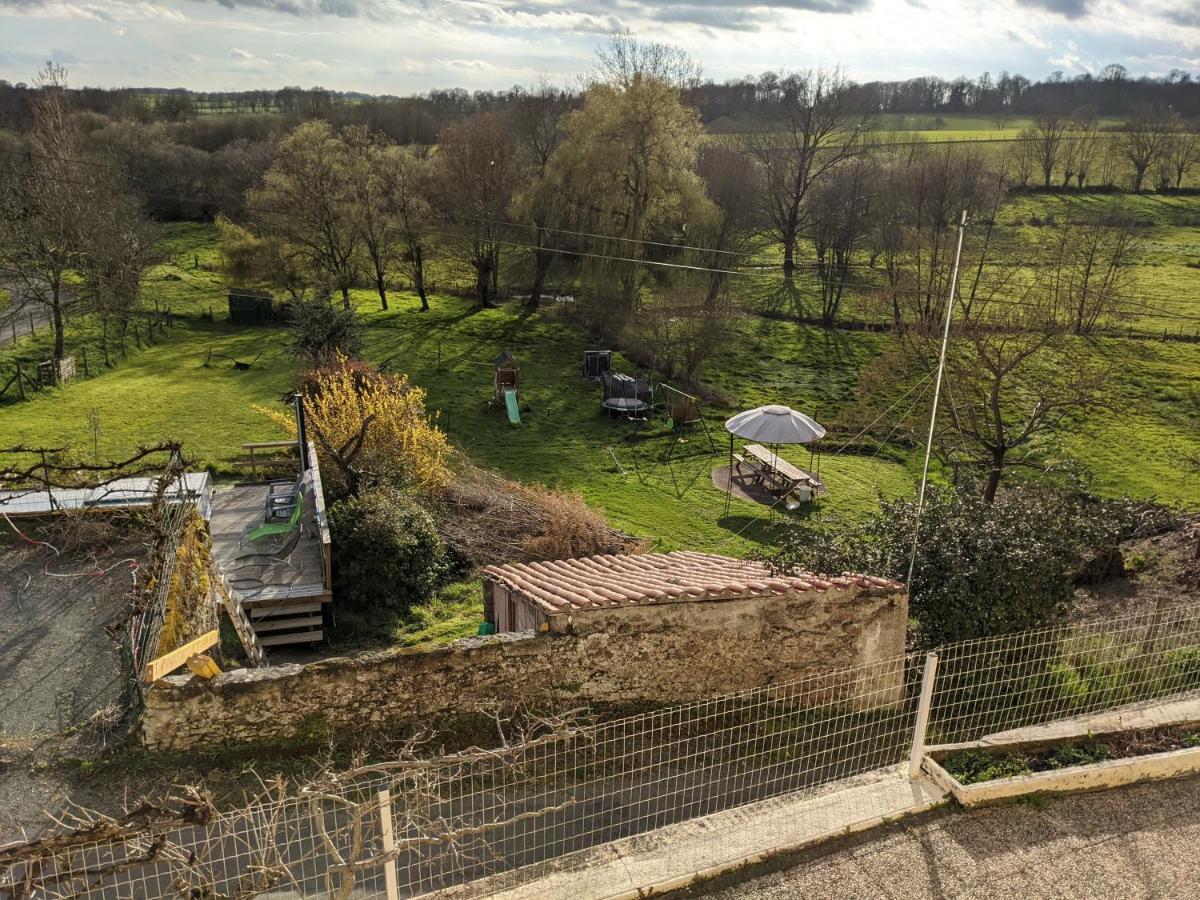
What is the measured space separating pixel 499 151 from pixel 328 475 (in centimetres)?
2682

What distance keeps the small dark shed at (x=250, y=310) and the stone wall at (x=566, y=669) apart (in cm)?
3079

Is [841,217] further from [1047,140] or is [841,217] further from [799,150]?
[1047,140]

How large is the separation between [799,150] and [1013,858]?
4388cm

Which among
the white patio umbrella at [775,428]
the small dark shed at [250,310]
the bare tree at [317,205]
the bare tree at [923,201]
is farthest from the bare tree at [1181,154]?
the small dark shed at [250,310]

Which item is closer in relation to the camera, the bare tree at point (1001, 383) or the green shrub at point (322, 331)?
the bare tree at point (1001, 383)

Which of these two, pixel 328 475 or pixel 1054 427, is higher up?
pixel 328 475

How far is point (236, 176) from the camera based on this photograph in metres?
51.9

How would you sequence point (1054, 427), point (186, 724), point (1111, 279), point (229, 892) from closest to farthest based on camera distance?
point (229, 892) < point (186, 724) < point (1054, 427) < point (1111, 279)

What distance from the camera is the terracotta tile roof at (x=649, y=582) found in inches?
333

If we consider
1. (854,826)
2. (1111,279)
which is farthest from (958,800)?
(1111,279)

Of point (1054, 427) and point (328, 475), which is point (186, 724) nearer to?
point (328, 475)

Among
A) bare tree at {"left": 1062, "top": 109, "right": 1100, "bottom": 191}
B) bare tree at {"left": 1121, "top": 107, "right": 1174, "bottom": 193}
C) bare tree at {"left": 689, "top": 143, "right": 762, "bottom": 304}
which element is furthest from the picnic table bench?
bare tree at {"left": 1121, "top": 107, "right": 1174, "bottom": 193}

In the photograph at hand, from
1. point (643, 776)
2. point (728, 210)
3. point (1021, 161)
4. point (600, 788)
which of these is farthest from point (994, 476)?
point (1021, 161)

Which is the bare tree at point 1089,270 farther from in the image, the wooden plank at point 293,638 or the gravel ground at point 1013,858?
the wooden plank at point 293,638
